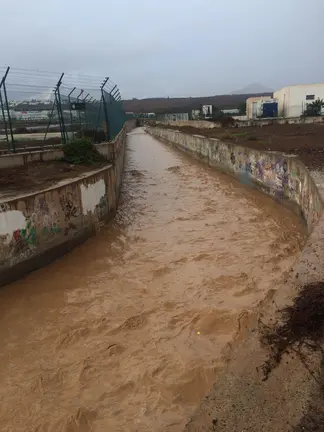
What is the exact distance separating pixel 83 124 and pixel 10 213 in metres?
13.4

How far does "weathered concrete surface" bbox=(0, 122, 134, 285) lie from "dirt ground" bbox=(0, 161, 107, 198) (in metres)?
1.25

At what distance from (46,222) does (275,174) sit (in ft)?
24.5

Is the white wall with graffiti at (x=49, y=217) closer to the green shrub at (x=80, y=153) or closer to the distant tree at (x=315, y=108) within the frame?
the green shrub at (x=80, y=153)

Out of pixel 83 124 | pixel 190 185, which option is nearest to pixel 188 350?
pixel 190 185

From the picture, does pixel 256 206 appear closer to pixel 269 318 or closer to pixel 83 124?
pixel 269 318

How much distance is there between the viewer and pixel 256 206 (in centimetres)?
1148

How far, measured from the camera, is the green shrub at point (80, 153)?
13.2 m

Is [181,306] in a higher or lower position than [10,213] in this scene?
lower

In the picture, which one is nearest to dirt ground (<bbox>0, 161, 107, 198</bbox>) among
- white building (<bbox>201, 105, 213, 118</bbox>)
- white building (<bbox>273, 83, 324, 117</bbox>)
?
white building (<bbox>273, 83, 324, 117</bbox>)

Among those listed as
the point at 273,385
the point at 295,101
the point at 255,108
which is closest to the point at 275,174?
the point at 273,385

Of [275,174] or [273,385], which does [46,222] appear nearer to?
[273,385]

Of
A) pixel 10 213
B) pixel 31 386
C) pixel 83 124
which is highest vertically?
pixel 83 124

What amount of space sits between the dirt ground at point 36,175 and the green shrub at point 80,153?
317 millimetres

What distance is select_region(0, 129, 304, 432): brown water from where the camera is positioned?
377 centimetres
